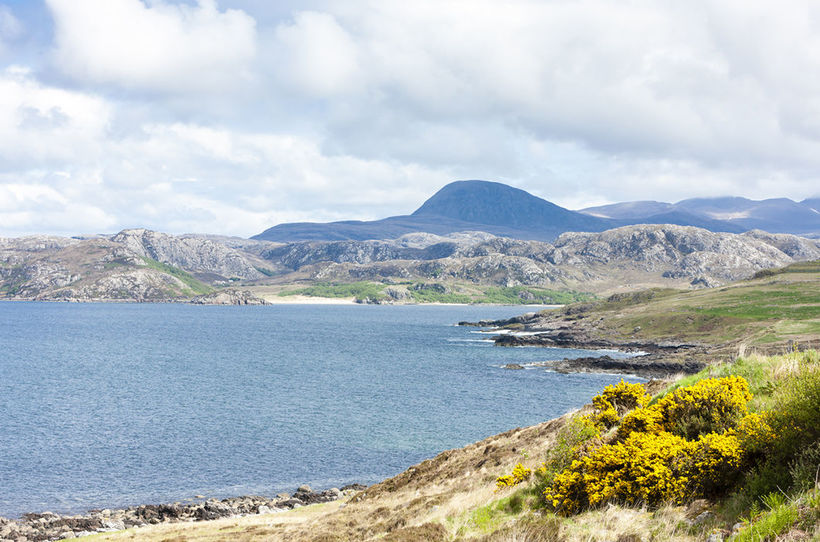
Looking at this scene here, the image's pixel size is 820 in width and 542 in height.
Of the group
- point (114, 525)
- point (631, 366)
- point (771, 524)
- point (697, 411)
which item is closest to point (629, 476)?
point (697, 411)

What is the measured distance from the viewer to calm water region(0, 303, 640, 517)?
50875mm

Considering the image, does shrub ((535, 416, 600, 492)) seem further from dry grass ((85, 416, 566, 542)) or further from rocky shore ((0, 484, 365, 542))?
rocky shore ((0, 484, 365, 542))

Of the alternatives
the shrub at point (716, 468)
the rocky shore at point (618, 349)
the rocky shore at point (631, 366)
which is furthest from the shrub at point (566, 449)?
the rocky shore at point (631, 366)

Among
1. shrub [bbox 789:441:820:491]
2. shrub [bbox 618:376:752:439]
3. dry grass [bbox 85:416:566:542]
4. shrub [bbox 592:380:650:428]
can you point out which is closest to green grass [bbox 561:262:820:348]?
dry grass [bbox 85:416:566:542]

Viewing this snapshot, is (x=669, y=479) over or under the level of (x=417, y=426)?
over

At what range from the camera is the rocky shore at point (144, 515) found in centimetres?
3600

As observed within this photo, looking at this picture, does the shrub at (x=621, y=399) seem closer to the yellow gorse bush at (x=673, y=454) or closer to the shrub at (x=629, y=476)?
the yellow gorse bush at (x=673, y=454)

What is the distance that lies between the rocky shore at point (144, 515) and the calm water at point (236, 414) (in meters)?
3.83

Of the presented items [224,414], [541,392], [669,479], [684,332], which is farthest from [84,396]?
[684,332]

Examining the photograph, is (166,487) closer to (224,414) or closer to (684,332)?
(224,414)

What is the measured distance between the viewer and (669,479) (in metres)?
14.5

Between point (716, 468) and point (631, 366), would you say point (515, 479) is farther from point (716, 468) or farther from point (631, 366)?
point (631, 366)

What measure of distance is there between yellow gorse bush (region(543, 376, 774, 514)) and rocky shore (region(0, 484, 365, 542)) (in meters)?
29.8

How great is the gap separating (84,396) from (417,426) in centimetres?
5455
